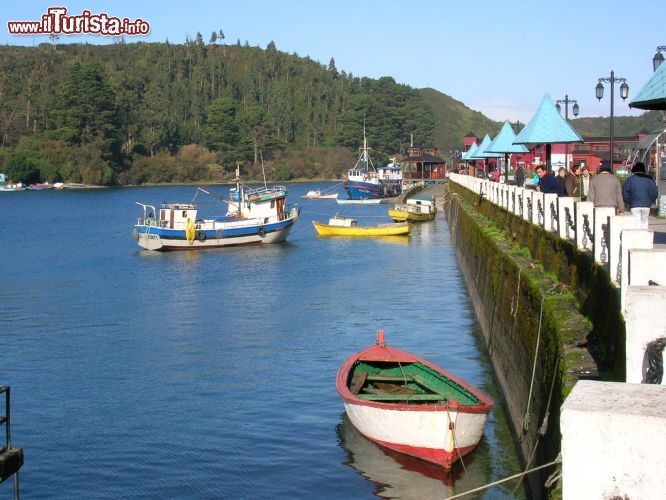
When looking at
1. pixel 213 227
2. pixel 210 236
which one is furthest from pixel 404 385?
pixel 213 227

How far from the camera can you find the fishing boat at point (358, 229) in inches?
2382

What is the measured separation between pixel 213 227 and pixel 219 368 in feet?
112

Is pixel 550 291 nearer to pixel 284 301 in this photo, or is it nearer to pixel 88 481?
pixel 88 481

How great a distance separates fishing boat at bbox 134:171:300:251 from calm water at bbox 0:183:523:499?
342 cm

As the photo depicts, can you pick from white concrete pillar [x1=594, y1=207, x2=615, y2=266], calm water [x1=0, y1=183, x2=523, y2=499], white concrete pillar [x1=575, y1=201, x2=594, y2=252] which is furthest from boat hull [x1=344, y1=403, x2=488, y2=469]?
white concrete pillar [x1=594, y1=207, x2=615, y2=266]

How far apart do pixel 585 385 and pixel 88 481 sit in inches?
513

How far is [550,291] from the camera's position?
14141mm

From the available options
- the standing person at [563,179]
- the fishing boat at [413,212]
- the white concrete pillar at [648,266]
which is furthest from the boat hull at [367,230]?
the white concrete pillar at [648,266]

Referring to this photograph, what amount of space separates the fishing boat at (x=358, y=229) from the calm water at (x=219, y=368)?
895cm

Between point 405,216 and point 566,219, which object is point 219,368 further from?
point 405,216

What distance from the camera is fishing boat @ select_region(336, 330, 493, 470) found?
14.3m

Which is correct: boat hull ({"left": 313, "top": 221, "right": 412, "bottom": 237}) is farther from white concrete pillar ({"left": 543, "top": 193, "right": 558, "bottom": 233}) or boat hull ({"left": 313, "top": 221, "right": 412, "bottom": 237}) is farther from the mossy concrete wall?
white concrete pillar ({"left": 543, "top": 193, "right": 558, "bottom": 233})

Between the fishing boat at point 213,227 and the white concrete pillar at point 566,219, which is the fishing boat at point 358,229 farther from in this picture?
the white concrete pillar at point 566,219

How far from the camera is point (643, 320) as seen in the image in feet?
17.2
